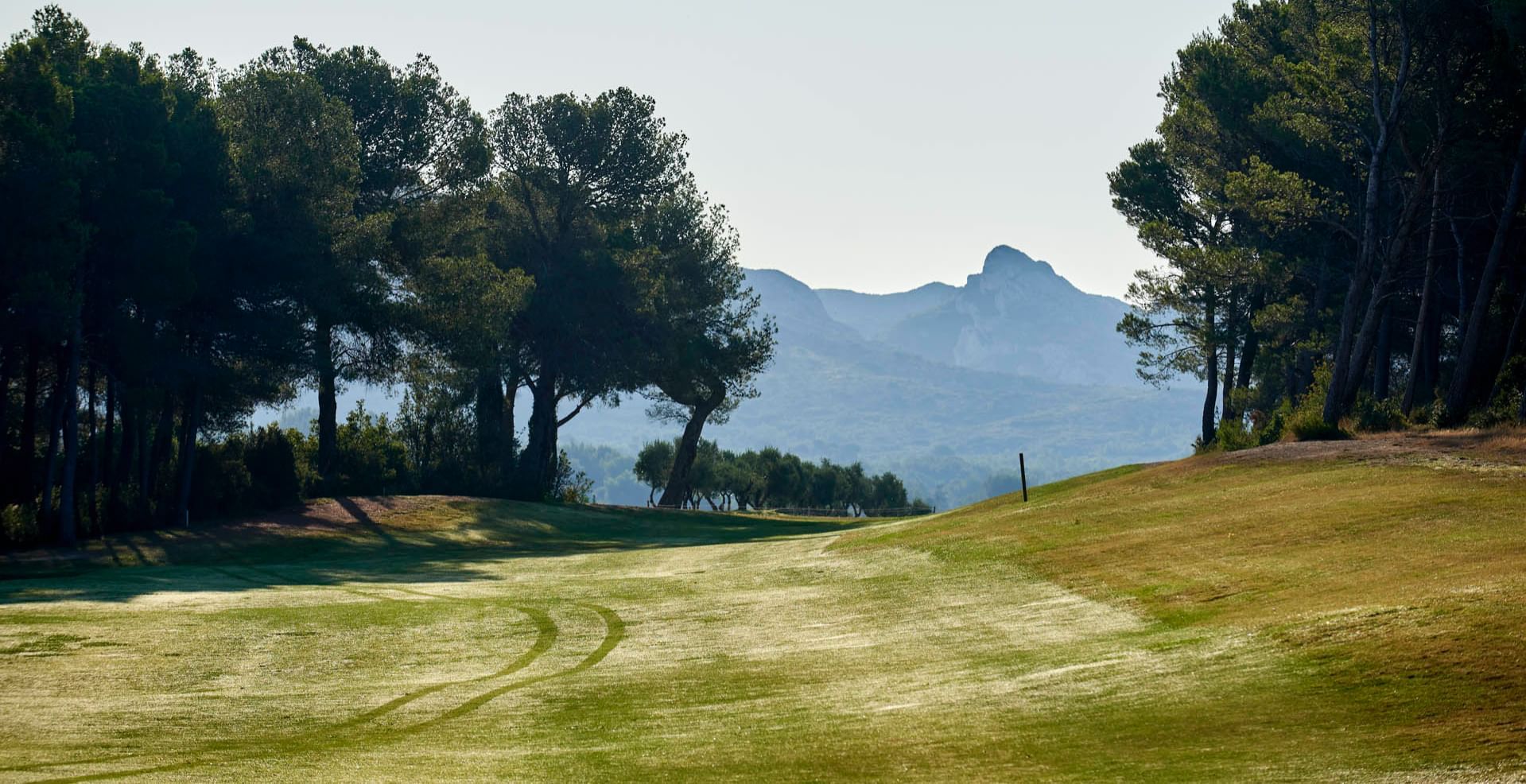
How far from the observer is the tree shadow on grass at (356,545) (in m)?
29.1

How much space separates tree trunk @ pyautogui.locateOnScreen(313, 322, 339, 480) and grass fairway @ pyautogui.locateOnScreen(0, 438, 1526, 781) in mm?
19097

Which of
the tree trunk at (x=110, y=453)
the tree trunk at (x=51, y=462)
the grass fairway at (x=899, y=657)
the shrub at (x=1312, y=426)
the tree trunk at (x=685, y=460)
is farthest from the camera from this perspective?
the tree trunk at (x=685, y=460)

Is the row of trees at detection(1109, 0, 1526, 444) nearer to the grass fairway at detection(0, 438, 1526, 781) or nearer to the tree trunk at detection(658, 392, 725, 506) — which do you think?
the grass fairway at detection(0, 438, 1526, 781)

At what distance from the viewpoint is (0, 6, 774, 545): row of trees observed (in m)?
38.3

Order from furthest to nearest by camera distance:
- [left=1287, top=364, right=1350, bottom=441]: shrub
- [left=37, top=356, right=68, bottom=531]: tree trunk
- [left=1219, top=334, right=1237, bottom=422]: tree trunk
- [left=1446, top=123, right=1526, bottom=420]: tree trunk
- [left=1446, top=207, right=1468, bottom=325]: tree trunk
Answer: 1. [left=1219, top=334, right=1237, bottom=422]: tree trunk
2. [left=1446, top=207, right=1468, bottom=325]: tree trunk
3. [left=37, top=356, right=68, bottom=531]: tree trunk
4. [left=1287, top=364, right=1350, bottom=441]: shrub
5. [left=1446, top=123, right=1526, bottom=420]: tree trunk

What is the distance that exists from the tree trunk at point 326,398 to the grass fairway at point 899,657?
19.1 meters

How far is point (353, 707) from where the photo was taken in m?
14.3

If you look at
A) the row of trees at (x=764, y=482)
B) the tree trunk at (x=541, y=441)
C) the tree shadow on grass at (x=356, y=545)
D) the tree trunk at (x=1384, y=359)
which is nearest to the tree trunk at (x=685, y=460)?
the tree trunk at (x=541, y=441)

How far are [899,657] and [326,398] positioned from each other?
40753mm

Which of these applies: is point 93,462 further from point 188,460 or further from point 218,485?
point 218,485

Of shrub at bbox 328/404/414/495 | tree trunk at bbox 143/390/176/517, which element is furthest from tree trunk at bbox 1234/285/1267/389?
tree trunk at bbox 143/390/176/517

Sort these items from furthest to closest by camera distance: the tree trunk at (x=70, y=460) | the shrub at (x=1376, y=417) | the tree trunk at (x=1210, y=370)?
the tree trunk at (x=1210, y=370)
the tree trunk at (x=70, y=460)
the shrub at (x=1376, y=417)

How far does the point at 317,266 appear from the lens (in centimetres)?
4478

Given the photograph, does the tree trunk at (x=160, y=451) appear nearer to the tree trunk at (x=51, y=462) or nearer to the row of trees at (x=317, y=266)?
the row of trees at (x=317, y=266)
